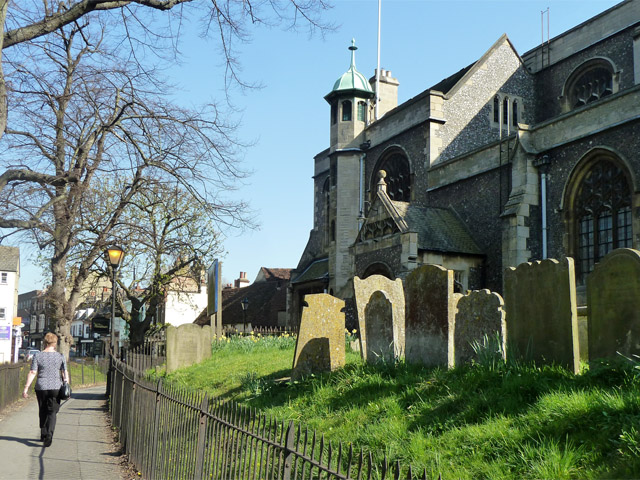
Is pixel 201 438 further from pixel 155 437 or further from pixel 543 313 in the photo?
pixel 543 313

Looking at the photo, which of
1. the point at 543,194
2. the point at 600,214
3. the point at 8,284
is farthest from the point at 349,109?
the point at 8,284

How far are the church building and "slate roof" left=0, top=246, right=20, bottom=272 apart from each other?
37229 millimetres

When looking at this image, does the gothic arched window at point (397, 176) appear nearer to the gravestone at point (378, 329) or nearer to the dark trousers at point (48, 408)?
the gravestone at point (378, 329)

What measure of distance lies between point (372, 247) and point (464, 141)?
22.3 feet

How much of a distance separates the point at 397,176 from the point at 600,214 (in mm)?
10440

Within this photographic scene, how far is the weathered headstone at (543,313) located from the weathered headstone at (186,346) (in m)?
10.6

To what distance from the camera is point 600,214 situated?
711 inches

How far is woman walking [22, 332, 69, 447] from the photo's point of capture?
31.7 ft

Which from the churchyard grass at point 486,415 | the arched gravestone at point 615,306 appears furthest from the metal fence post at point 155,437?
the arched gravestone at point 615,306

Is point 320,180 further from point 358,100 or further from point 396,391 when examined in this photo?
point 396,391

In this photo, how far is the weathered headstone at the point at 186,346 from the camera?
664 inches

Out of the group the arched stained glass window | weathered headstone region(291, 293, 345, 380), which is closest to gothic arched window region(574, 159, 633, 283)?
the arched stained glass window

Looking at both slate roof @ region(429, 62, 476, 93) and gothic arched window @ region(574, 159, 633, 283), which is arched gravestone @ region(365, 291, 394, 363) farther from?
slate roof @ region(429, 62, 476, 93)

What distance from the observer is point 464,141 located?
25.6 meters
